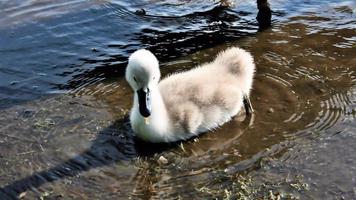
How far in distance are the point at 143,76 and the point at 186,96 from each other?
0.56 m

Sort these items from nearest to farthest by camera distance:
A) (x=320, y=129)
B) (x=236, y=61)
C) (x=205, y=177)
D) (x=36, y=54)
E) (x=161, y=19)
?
(x=205, y=177)
(x=320, y=129)
(x=236, y=61)
(x=36, y=54)
(x=161, y=19)

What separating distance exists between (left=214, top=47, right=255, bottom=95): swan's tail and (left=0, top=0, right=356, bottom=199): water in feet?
0.67

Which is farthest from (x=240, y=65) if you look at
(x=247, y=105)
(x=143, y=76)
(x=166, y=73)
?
(x=143, y=76)

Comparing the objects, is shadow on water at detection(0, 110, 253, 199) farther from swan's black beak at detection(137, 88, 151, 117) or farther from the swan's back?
swan's black beak at detection(137, 88, 151, 117)

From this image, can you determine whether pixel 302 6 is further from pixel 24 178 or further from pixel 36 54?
pixel 24 178

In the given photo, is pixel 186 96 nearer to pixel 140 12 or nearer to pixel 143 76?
pixel 143 76

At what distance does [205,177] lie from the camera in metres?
4.18

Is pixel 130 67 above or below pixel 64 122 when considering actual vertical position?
above

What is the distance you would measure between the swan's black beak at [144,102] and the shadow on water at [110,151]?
37 centimetres

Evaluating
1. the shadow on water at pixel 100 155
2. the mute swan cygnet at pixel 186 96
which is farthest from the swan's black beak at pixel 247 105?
the shadow on water at pixel 100 155

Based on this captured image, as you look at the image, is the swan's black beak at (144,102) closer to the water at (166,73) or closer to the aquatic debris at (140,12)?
the water at (166,73)

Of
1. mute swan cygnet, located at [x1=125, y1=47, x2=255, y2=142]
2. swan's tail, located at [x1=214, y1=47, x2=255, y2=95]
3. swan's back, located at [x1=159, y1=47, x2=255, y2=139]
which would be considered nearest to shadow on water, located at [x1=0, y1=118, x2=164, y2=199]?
mute swan cygnet, located at [x1=125, y1=47, x2=255, y2=142]

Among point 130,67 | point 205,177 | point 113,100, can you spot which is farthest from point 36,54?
point 205,177

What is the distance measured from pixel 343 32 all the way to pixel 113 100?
259 cm
